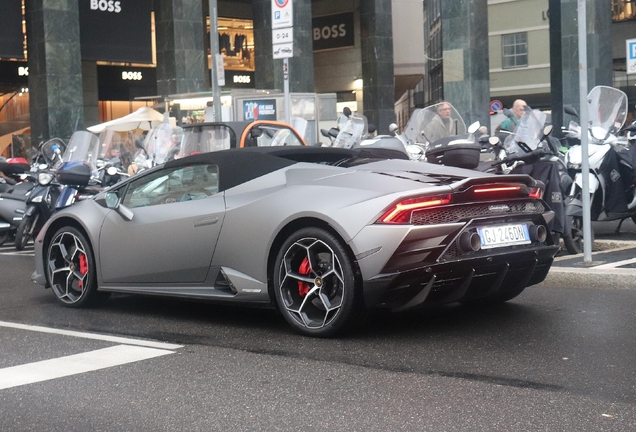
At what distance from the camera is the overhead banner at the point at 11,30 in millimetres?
27203

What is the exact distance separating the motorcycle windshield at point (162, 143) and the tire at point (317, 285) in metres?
7.99

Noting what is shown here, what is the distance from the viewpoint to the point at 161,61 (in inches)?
1145

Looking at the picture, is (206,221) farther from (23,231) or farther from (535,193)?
(23,231)

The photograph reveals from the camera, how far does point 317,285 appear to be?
20.1 ft

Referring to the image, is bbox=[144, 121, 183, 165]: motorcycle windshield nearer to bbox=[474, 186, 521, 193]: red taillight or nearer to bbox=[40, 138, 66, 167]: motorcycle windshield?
bbox=[40, 138, 66, 167]: motorcycle windshield

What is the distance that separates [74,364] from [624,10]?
170 feet

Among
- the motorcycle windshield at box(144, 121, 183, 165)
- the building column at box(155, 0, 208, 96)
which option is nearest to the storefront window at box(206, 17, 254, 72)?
the building column at box(155, 0, 208, 96)

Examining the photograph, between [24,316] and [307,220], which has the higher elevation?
[307,220]

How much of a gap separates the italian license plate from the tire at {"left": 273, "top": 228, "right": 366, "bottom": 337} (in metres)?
0.81

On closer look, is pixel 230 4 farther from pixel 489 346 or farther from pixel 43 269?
pixel 489 346

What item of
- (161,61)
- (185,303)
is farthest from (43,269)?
(161,61)

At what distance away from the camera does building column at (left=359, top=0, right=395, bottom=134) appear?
36.9 m

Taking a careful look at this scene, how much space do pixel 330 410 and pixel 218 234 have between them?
7.83 feet

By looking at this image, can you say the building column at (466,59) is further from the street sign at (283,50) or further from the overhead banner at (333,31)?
the overhead banner at (333,31)
